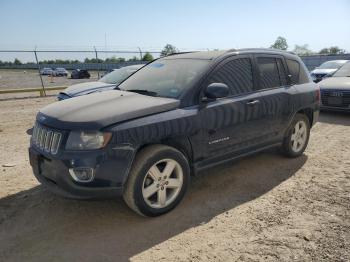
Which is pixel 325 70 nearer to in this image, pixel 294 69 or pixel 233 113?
pixel 294 69

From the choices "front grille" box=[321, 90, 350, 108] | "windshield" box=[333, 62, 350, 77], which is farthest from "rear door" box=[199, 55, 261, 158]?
"windshield" box=[333, 62, 350, 77]

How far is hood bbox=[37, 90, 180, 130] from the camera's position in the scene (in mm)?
3379

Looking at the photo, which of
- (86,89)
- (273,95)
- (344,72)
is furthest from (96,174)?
(344,72)

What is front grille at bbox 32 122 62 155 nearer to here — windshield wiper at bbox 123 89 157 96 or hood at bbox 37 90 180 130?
hood at bbox 37 90 180 130

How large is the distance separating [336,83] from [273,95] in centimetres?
558

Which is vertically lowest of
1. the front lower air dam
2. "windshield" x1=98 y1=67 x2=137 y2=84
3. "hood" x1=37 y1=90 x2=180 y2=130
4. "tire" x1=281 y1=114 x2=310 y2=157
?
"tire" x1=281 y1=114 x2=310 y2=157

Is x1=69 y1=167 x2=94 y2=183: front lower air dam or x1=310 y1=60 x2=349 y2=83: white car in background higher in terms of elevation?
x1=310 y1=60 x2=349 y2=83: white car in background

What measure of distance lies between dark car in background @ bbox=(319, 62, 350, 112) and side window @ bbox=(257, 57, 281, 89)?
15.8 feet

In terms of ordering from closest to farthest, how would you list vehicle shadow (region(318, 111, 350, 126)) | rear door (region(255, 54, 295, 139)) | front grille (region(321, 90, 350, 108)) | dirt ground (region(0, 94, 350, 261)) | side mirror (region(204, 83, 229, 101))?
1. dirt ground (region(0, 94, 350, 261))
2. side mirror (region(204, 83, 229, 101))
3. rear door (region(255, 54, 295, 139))
4. vehicle shadow (region(318, 111, 350, 126))
5. front grille (region(321, 90, 350, 108))

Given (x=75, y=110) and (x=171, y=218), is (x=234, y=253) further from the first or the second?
(x=75, y=110)

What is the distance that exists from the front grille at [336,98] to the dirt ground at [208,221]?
433cm

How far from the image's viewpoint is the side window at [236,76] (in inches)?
169

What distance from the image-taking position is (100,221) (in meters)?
3.73

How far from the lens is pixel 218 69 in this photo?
4277 mm
